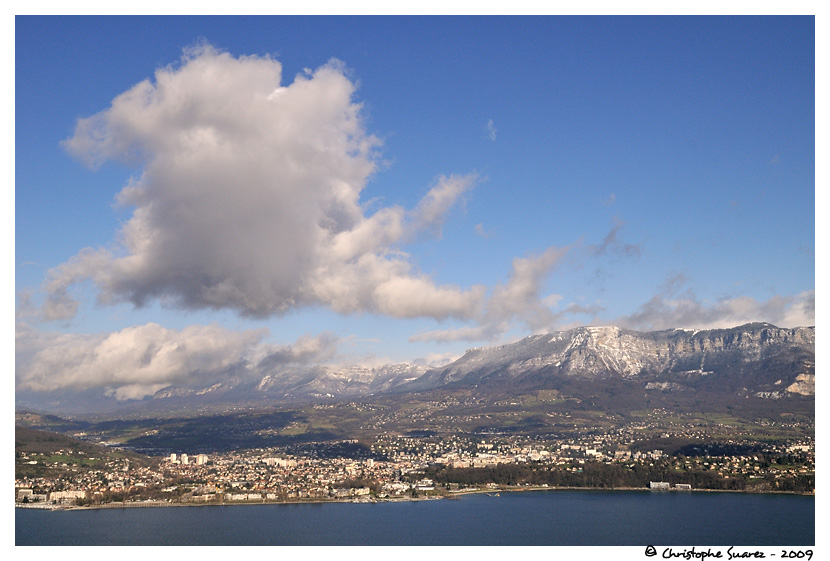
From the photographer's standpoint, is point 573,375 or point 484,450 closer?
point 484,450

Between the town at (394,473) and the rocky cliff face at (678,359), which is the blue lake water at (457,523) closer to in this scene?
the town at (394,473)

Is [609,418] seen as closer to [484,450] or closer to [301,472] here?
[484,450]

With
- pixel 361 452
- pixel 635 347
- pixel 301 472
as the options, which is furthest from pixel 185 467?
pixel 635 347

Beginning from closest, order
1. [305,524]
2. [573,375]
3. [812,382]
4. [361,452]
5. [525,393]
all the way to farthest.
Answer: [305,524], [361,452], [812,382], [525,393], [573,375]

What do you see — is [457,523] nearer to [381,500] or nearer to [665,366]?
[381,500]

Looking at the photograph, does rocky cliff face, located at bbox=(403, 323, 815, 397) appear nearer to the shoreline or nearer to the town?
the town

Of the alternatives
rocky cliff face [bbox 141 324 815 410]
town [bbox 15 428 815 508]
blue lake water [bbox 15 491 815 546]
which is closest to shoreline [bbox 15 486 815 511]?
town [bbox 15 428 815 508]
